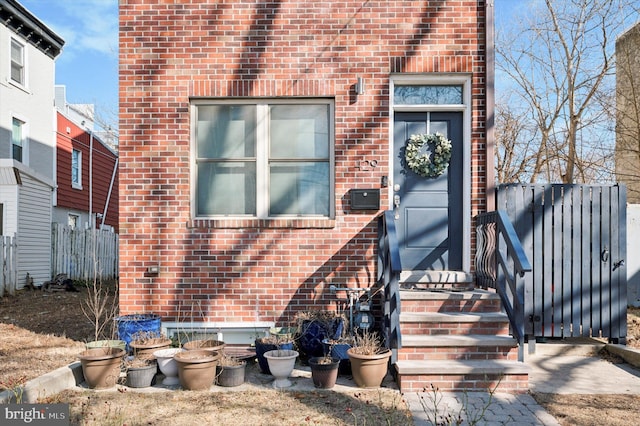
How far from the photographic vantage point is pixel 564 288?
6.02 metres

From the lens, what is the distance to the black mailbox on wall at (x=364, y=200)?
19.8ft

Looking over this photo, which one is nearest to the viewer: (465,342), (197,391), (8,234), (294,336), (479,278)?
(197,391)

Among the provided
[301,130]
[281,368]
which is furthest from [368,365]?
[301,130]

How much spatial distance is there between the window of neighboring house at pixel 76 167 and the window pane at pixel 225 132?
43.7 ft

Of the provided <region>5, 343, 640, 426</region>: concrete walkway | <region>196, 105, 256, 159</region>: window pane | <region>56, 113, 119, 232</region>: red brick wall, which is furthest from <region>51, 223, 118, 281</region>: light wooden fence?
<region>5, 343, 640, 426</region>: concrete walkway

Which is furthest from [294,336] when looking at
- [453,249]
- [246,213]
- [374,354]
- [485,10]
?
[485,10]

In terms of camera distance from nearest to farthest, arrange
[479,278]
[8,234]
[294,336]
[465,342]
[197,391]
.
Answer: [197,391]
[465,342]
[294,336]
[479,278]
[8,234]

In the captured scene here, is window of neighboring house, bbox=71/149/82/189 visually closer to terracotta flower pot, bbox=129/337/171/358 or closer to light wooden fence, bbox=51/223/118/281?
light wooden fence, bbox=51/223/118/281

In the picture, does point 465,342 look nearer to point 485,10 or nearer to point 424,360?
point 424,360

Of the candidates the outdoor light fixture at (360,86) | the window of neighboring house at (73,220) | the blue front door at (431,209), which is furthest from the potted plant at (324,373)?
the window of neighboring house at (73,220)

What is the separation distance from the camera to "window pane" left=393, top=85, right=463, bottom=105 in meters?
6.25

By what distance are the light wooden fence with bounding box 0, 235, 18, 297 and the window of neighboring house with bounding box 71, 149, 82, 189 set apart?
637cm

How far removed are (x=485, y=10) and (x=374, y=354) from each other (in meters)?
4.19

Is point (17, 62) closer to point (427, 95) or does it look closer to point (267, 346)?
point (427, 95)
